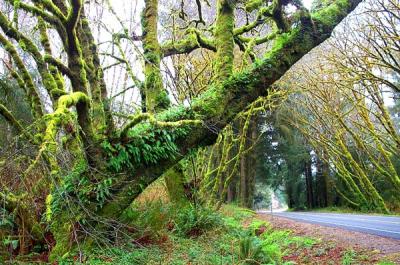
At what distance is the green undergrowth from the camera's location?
6511 millimetres

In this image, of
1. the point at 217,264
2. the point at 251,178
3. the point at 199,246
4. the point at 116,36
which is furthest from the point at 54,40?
the point at 251,178

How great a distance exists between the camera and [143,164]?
7.20 m

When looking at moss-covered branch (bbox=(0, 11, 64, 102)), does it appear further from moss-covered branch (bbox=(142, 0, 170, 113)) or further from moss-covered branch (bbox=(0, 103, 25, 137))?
moss-covered branch (bbox=(142, 0, 170, 113))

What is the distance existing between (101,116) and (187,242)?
338cm

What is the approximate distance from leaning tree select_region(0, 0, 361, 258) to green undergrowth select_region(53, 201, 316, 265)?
465mm

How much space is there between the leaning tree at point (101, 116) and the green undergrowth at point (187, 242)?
465mm

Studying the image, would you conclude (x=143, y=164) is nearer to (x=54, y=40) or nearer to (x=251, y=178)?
(x=54, y=40)

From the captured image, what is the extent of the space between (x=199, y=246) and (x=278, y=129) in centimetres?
1813

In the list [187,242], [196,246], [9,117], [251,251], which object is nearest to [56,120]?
[9,117]

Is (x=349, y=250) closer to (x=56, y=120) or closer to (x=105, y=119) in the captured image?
(x=105, y=119)

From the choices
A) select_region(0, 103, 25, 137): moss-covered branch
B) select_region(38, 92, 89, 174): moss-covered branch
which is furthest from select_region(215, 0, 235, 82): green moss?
select_region(0, 103, 25, 137): moss-covered branch

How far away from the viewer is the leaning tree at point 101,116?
6.07 meters

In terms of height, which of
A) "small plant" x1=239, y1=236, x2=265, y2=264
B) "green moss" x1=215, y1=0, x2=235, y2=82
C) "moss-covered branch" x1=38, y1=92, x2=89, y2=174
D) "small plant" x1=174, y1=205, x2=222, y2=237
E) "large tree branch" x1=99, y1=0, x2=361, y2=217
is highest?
"green moss" x1=215, y1=0, x2=235, y2=82

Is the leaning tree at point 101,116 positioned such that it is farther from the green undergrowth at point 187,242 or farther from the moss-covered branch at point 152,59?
the moss-covered branch at point 152,59
